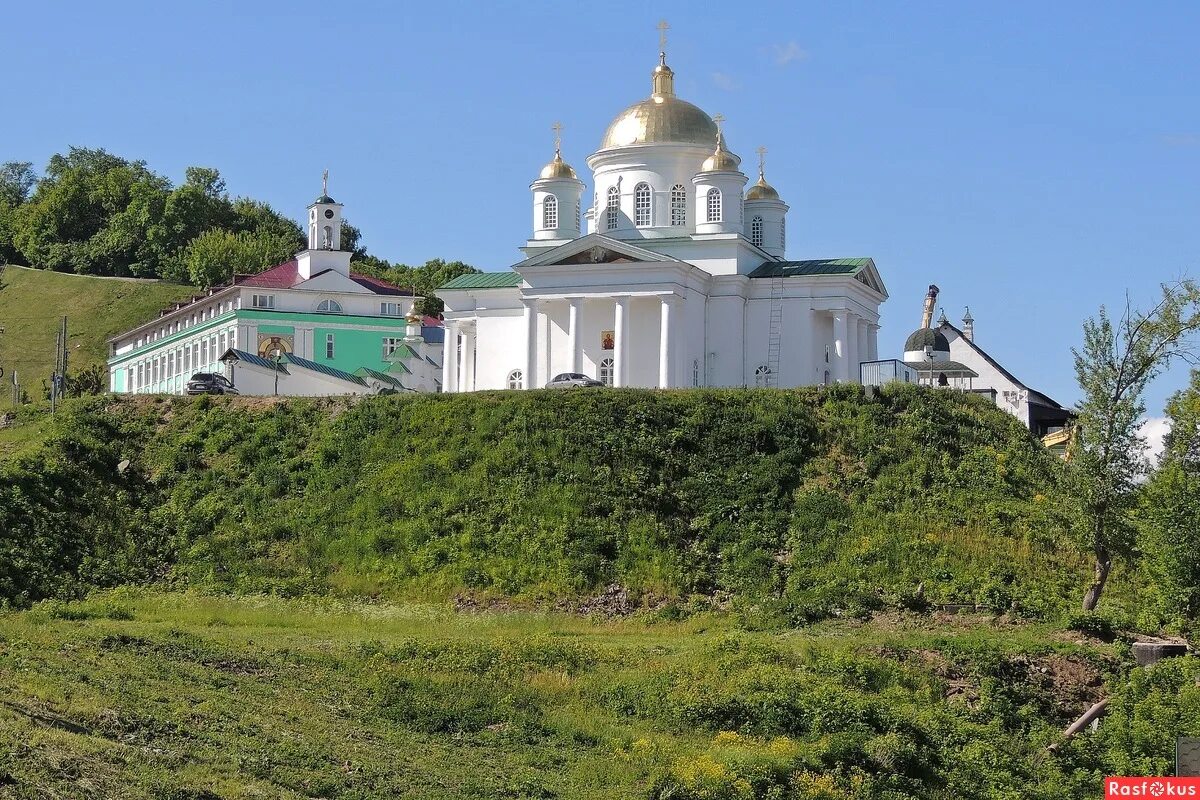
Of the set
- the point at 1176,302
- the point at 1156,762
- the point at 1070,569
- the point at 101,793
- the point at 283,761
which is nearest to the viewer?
the point at 101,793

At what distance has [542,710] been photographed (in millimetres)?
25719

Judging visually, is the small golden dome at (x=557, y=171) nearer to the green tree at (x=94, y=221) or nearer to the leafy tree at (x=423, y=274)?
the leafy tree at (x=423, y=274)

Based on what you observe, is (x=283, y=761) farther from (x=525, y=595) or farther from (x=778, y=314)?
(x=778, y=314)

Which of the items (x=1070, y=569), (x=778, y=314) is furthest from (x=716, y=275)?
(x=1070, y=569)

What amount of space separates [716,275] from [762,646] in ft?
81.5

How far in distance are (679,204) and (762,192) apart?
353 cm

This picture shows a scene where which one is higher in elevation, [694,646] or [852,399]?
[852,399]

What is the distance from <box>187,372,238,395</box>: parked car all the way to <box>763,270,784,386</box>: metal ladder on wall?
16.2 meters

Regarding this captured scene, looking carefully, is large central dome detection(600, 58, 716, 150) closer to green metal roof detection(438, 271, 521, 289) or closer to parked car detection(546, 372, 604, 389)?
green metal roof detection(438, 271, 521, 289)

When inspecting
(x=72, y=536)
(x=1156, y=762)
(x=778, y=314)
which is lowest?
(x=1156, y=762)

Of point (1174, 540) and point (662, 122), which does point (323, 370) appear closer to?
point (662, 122)

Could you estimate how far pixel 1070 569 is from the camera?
119ft

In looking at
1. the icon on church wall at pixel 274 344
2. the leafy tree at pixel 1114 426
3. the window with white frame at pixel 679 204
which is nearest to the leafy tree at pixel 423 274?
the icon on church wall at pixel 274 344

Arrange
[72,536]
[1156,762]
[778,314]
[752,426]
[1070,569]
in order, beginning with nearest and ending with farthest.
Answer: [1156,762] → [1070,569] → [72,536] → [752,426] → [778,314]
